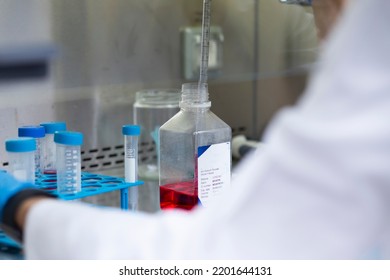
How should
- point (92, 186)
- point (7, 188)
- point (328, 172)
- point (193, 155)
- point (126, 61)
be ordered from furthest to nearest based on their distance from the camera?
1. point (126, 61)
2. point (193, 155)
3. point (92, 186)
4. point (7, 188)
5. point (328, 172)

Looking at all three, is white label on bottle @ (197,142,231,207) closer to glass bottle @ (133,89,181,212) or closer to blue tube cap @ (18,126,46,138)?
blue tube cap @ (18,126,46,138)

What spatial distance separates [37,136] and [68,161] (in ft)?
0.34

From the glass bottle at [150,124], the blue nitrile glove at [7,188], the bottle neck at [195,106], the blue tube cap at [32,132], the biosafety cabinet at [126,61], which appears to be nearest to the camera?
the blue nitrile glove at [7,188]

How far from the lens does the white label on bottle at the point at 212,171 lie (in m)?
1.28

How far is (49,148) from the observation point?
132 centimetres

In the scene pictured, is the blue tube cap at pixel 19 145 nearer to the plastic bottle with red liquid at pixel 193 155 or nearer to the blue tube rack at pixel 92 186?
the blue tube rack at pixel 92 186

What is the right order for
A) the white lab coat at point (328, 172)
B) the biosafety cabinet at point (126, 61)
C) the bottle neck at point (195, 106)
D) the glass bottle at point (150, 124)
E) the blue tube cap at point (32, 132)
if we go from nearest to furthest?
the white lab coat at point (328, 172)
the blue tube cap at point (32, 132)
the bottle neck at point (195, 106)
the biosafety cabinet at point (126, 61)
the glass bottle at point (150, 124)

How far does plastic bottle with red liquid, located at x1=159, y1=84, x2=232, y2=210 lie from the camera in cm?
128

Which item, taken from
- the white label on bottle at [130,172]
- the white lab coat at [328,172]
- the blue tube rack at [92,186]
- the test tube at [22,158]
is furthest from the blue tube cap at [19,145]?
the white lab coat at [328,172]

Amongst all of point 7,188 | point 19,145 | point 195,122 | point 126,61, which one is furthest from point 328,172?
point 126,61

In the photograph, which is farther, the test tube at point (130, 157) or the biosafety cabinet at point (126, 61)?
the biosafety cabinet at point (126, 61)

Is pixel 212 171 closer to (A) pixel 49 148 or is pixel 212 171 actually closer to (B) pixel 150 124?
(A) pixel 49 148

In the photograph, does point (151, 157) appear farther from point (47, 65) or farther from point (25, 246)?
point (25, 246)

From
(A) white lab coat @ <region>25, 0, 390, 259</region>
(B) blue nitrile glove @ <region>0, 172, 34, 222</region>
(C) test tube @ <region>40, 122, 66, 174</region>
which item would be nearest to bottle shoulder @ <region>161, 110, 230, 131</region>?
(C) test tube @ <region>40, 122, 66, 174</region>
